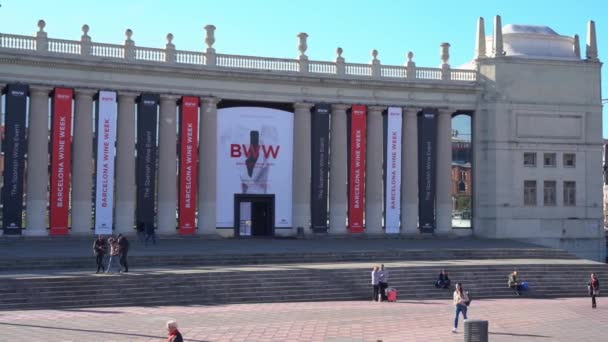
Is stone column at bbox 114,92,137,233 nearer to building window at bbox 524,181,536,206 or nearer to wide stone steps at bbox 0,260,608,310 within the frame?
wide stone steps at bbox 0,260,608,310

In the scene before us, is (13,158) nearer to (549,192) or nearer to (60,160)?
(60,160)

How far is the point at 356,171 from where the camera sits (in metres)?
47.4

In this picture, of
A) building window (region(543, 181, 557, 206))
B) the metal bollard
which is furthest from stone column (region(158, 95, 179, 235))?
the metal bollard

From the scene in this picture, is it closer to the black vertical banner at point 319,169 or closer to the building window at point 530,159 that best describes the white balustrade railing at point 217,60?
the black vertical banner at point 319,169

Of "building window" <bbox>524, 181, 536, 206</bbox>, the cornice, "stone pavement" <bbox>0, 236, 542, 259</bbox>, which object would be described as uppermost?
the cornice

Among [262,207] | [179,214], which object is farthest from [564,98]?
[179,214]

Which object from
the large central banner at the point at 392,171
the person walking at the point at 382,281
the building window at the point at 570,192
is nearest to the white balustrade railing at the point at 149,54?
the large central banner at the point at 392,171

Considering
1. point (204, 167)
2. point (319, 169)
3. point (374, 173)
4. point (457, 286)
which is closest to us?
point (457, 286)

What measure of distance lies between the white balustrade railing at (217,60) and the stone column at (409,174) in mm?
2799

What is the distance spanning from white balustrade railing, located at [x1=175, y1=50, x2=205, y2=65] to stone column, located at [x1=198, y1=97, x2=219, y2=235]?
2.16 meters

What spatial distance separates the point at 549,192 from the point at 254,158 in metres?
18.9

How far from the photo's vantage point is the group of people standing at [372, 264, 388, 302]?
102ft

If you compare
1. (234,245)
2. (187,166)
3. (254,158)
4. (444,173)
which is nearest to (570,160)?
(444,173)

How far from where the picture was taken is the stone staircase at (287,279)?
28.2m
